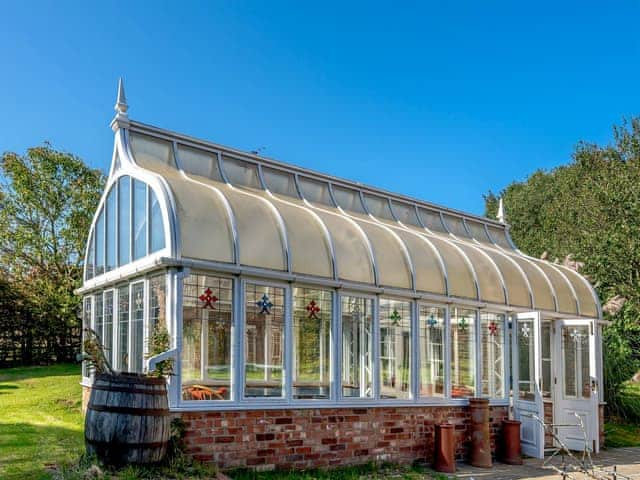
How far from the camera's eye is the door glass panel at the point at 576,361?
12.5 m

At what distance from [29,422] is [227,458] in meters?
5.10

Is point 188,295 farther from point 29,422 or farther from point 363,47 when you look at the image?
point 363,47

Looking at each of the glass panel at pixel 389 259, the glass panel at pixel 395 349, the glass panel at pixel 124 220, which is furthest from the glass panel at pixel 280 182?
the glass panel at pixel 395 349

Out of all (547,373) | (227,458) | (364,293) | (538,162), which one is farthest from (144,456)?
(538,162)

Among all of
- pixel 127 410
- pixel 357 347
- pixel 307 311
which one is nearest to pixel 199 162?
pixel 307 311

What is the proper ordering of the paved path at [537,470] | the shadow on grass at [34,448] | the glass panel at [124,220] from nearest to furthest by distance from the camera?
1. the shadow on grass at [34,448]
2. the glass panel at [124,220]
3. the paved path at [537,470]

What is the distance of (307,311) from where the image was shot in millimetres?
8734

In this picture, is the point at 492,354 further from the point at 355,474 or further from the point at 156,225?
the point at 156,225

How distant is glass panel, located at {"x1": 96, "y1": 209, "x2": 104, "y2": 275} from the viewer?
34.1 feet

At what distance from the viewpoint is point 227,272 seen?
7.83m

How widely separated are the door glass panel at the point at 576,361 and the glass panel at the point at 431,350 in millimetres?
3694

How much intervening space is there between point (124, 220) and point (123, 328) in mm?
1642

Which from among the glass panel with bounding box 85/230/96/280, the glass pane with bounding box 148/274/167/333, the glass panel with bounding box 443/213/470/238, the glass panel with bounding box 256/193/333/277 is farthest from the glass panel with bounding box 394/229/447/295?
the glass panel with bounding box 85/230/96/280

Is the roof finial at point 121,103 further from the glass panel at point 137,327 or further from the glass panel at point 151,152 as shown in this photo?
the glass panel at point 137,327
